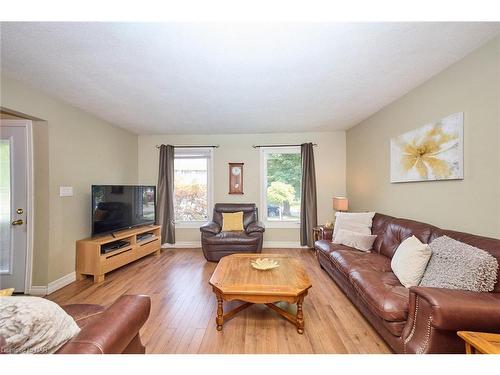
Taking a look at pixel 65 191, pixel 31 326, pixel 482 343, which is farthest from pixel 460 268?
pixel 65 191

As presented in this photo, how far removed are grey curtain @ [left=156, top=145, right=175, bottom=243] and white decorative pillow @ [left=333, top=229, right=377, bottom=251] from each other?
3234 mm

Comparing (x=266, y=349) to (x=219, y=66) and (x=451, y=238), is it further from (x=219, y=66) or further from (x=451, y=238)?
(x=219, y=66)

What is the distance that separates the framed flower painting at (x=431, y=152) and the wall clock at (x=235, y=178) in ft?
8.88

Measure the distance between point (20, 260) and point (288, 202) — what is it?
4165mm

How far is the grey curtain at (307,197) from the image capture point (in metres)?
4.06

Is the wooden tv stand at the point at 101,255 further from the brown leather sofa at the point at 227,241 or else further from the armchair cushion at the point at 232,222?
the armchair cushion at the point at 232,222

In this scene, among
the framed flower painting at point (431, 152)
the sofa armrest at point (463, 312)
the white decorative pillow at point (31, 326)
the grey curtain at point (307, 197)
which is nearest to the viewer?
the white decorative pillow at point (31, 326)

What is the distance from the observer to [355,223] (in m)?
2.86

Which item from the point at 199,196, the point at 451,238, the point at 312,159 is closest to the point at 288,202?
the point at 312,159

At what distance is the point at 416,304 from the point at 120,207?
12.5 feet

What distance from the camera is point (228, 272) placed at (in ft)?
6.55

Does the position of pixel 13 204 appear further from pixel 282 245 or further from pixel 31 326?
pixel 282 245

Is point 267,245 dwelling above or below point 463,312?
below

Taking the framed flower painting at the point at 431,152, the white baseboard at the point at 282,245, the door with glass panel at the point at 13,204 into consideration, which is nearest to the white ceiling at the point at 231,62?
the framed flower painting at the point at 431,152
